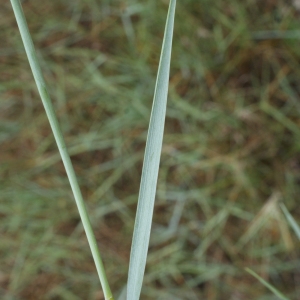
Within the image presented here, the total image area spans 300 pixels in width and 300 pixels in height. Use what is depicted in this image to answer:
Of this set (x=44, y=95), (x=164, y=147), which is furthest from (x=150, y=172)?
(x=164, y=147)

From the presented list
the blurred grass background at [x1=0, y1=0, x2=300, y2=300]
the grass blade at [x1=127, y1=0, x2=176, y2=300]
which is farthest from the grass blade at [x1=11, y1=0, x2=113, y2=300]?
the blurred grass background at [x1=0, y1=0, x2=300, y2=300]

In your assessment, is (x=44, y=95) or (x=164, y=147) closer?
(x=44, y=95)

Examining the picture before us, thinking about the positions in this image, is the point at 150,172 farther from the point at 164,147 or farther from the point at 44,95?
the point at 164,147

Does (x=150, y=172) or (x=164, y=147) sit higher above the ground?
(x=164, y=147)

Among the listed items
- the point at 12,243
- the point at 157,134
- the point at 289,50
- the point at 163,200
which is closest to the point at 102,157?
the point at 163,200

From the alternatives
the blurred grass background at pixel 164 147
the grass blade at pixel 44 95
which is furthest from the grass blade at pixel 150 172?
the blurred grass background at pixel 164 147

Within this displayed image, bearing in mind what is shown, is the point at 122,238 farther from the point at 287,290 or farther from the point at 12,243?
the point at 287,290
